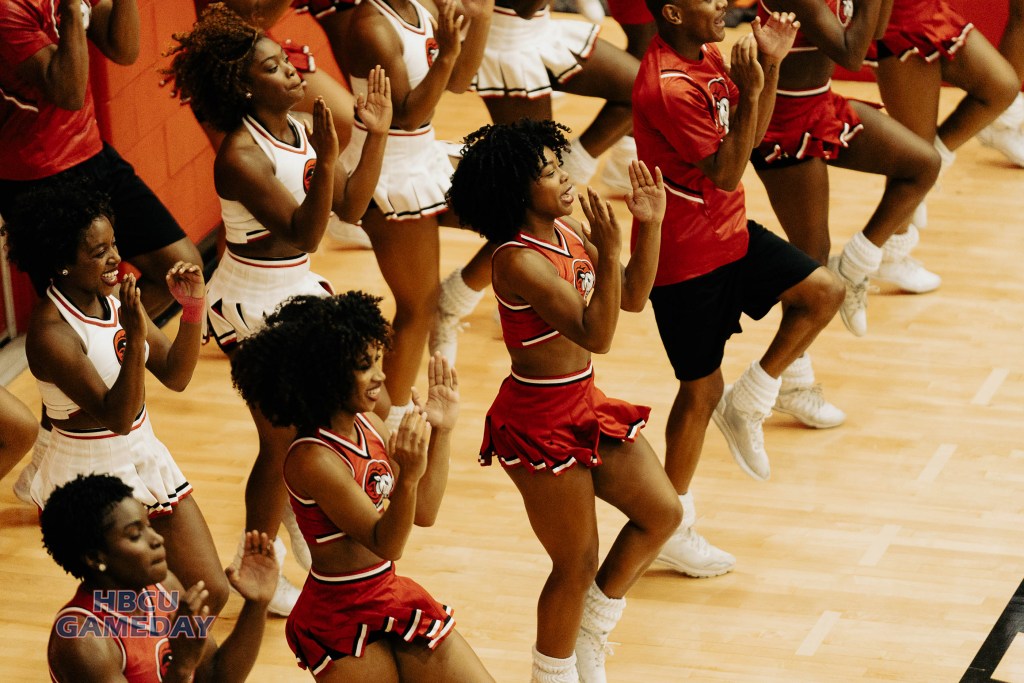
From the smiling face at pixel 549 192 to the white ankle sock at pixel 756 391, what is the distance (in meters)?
1.26

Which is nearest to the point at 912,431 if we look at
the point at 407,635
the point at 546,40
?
the point at 546,40

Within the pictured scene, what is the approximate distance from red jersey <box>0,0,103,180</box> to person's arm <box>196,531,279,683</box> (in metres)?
1.90

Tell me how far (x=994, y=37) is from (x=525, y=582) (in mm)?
4813

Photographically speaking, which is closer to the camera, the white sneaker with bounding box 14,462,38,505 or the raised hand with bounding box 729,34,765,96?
the raised hand with bounding box 729,34,765,96

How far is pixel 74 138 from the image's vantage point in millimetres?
4414

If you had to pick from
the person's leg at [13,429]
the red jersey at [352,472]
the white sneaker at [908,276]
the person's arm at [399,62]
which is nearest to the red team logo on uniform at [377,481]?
the red jersey at [352,472]

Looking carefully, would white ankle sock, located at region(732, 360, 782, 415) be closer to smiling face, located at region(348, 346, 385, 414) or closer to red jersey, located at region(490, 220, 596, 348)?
red jersey, located at region(490, 220, 596, 348)

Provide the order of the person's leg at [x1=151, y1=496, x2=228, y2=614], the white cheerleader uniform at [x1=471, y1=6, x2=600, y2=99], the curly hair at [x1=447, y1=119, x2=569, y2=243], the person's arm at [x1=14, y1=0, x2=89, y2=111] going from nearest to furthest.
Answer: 1. the curly hair at [x1=447, y1=119, x2=569, y2=243]
2. the person's leg at [x1=151, y1=496, x2=228, y2=614]
3. the person's arm at [x1=14, y1=0, x2=89, y2=111]
4. the white cheerleader uniform at [x1=471, y1=6, x2=600, y2=99]

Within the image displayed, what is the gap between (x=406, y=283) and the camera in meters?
4.70

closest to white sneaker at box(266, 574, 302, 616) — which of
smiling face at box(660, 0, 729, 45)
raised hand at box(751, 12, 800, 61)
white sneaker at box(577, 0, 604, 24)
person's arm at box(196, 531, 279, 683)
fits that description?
person's arm at box(196, 531, 279, 683)

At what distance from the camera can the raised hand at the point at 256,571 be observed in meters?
2.86

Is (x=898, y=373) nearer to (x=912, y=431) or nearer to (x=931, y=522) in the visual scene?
(x=912, y=431)

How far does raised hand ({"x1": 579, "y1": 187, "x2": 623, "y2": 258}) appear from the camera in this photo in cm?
328

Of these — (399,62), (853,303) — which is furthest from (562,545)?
(853,303)
